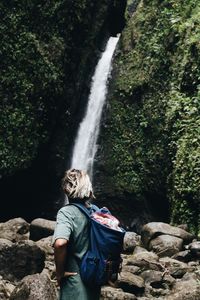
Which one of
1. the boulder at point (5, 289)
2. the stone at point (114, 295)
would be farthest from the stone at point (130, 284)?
the boulder at point (5, 289)

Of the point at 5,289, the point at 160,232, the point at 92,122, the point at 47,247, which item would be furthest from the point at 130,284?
the point at 92,122

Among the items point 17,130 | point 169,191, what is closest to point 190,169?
point 169,191

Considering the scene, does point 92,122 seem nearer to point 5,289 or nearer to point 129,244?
point 129,244

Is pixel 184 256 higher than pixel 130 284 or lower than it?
higher

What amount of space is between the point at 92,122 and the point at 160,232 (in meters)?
6.98

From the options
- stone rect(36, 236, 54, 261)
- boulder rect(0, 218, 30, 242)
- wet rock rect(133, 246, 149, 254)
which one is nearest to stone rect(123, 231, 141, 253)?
wet rock rect(133, 246, 149, 254)

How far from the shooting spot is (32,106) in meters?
16.1

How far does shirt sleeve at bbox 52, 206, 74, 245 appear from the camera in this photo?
133 inches

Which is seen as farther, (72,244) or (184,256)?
(184,256)

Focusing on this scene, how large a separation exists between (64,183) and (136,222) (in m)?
12.6

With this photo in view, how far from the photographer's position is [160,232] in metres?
11.8

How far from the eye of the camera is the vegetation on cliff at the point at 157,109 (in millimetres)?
13531

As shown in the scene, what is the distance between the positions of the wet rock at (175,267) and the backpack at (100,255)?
→ 5.91 m

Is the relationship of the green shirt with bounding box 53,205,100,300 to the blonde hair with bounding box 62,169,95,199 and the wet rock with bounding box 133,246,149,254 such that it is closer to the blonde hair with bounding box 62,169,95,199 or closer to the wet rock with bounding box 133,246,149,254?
the blonde hair with bounding box 62,169,95,199
